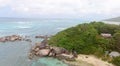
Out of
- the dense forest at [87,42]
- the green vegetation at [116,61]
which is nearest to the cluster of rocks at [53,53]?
the dense forest at [87,42]

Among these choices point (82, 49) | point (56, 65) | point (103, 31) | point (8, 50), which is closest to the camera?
point (56, 65)

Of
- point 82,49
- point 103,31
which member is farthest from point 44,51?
point 103,31

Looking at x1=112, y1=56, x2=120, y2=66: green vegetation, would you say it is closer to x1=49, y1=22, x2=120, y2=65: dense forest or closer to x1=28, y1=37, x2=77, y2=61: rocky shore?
x1=49, y1=22, x2=120, y2=65: dense forest

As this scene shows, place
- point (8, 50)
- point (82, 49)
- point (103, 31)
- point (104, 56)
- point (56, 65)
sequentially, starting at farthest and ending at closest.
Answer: point (103, 31) → point (8, 50) → point (82, 49) → point (104, 56) → point (56, 65)

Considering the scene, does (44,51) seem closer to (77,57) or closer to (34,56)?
(34,56)

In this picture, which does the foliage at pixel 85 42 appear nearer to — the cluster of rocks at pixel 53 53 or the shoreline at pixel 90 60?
the shoreline at pixel 90 60

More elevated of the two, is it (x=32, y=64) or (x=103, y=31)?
(x=103, y=31)

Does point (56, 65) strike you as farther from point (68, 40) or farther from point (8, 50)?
point (8, 50)

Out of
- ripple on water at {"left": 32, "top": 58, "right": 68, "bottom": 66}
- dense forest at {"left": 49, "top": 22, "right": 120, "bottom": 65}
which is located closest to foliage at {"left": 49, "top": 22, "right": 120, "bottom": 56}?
dense forest at {"left": 49, "top": 22, "right": 120, "bottom": 65}

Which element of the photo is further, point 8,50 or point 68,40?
point 8,50

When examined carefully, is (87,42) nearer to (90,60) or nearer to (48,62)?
(90,60)

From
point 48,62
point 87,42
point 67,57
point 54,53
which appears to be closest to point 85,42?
point 87,42
